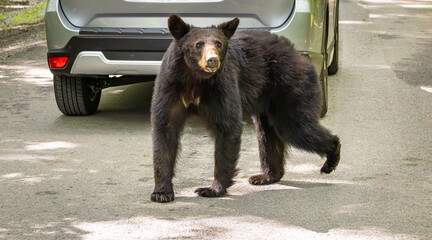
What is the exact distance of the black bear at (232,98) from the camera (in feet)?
19.1

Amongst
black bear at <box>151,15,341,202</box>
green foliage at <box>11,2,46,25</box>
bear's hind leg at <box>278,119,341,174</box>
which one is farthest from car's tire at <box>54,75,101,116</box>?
green foliage at <box>11,2,46,25</box>

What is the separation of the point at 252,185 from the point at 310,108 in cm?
74

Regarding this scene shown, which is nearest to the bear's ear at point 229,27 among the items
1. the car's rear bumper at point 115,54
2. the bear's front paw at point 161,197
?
the bear's front paw at point 161,197

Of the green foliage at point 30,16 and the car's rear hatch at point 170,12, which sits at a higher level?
the car's rear hatch at point 170,12

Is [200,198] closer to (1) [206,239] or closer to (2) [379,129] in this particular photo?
(1) [206,239]

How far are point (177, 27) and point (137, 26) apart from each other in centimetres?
201

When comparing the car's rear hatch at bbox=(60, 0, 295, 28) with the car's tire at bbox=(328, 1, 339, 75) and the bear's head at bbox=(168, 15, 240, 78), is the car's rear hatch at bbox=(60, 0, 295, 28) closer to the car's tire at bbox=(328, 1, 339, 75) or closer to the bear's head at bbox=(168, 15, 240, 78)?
the bear's head at bbox=(168, 15, 240, 78)

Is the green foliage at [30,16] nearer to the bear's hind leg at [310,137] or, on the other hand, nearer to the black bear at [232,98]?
the black bear at [232,98]

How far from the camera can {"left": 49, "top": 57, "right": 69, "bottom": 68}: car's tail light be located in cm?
784

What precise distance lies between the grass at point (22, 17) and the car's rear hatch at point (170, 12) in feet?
25.4

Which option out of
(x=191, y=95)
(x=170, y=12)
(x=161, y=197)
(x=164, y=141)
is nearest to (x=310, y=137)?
(x=191, y=95)

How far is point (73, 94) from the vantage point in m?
8.33

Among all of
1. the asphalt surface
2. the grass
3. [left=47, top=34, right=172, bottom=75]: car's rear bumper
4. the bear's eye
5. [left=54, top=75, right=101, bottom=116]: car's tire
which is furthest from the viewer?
the grass

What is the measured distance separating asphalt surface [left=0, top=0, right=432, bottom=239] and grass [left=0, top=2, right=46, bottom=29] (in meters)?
5.10
